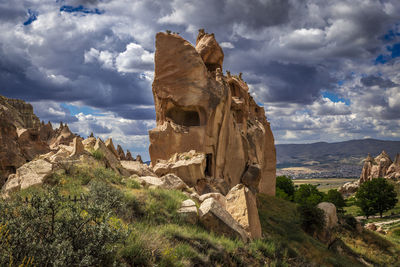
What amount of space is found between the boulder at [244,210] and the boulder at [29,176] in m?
7.47

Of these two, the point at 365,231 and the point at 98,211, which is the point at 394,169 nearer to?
the point at 365,231

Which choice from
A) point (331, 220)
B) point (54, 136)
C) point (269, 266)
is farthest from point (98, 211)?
point (54, 136)

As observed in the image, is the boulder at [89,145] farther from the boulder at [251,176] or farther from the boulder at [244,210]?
the boulder at [251,176]

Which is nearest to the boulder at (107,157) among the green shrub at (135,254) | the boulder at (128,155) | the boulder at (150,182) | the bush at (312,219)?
the boulder at (150,182)

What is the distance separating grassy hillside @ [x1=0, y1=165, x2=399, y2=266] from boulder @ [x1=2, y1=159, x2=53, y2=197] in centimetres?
42

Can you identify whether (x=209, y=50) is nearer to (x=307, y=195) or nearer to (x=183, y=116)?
(x=183, y=116)

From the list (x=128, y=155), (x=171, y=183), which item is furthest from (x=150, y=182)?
(x=128, y=155)

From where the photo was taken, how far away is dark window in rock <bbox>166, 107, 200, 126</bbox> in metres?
30.3

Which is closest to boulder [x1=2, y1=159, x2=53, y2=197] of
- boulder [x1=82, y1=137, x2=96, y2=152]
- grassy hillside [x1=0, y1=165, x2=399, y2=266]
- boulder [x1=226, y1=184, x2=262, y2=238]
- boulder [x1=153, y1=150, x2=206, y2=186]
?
grassy hillside [x1=0, y1=165, x2=399, y2=266]

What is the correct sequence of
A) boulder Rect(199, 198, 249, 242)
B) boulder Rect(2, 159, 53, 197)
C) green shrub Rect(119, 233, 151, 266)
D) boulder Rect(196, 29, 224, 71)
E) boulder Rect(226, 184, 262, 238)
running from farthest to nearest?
boulder Rect(196, 29, 224, 71) → boulder Rect(226, 184, 262, 238) → boulder Rect(2, 159, 53, 197) → boulder Rect(199, 198, 249, 242) → green shrub Rect(119, 233, 151, 266)

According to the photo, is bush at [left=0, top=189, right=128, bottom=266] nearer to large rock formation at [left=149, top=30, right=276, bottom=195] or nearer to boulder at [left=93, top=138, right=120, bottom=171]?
boulder at [left=93, top=138, right=120, bottom=171]

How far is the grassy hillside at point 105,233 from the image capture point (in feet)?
16.4

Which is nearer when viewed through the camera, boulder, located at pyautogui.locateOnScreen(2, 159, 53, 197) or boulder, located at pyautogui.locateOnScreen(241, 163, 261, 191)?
boulder, located at pyautogui.locateOnScreen(2, 159, 53, 197)

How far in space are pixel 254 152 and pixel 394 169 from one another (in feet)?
287
